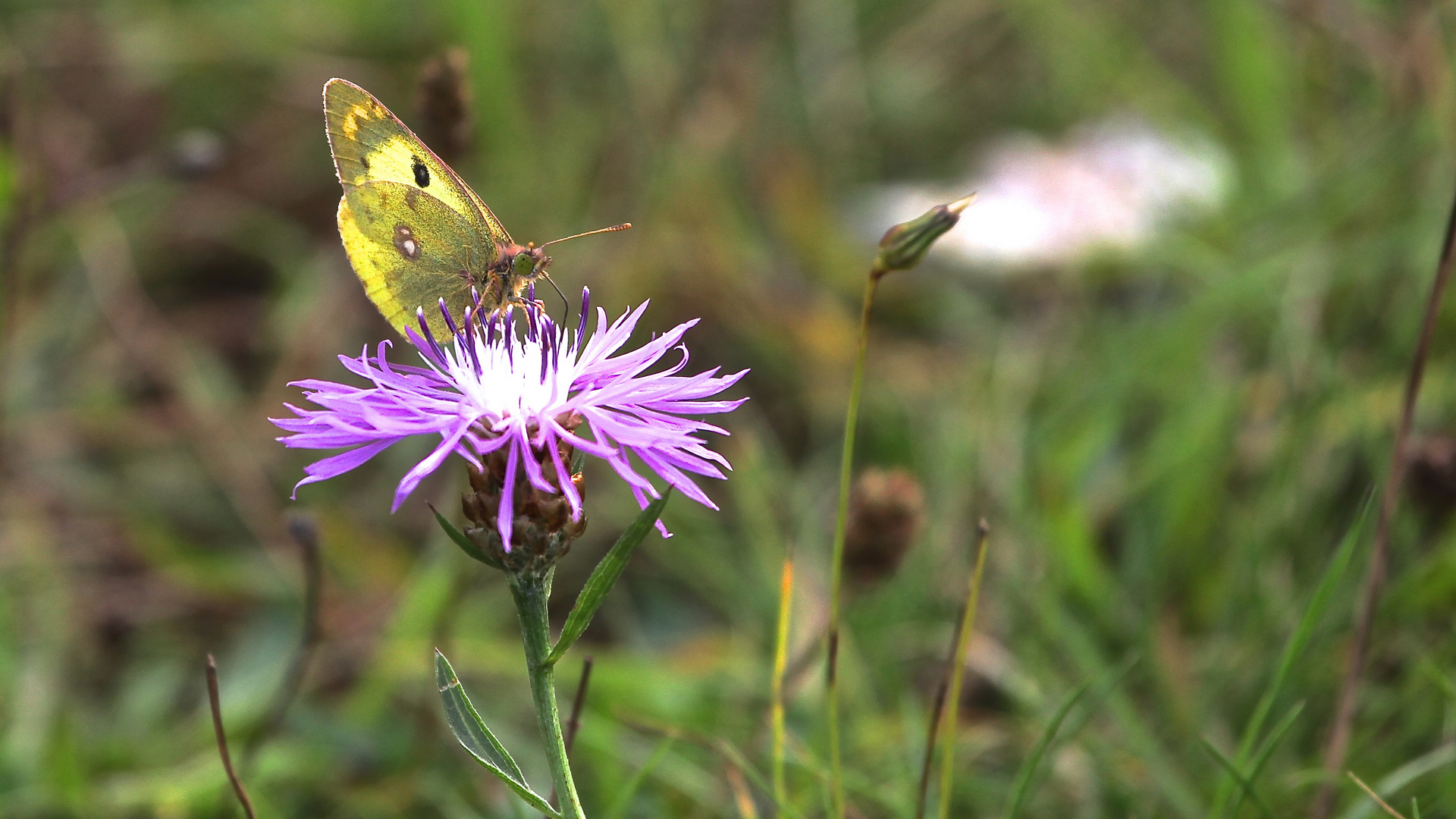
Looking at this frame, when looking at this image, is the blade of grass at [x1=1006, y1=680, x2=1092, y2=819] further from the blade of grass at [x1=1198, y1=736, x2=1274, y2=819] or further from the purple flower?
the purple flower

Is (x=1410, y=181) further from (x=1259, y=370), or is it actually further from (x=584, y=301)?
(x=584, y=301)

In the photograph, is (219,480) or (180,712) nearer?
(180,712)

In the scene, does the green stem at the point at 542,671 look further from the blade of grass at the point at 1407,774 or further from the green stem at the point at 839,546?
the blade of grass at the point at 1407,774

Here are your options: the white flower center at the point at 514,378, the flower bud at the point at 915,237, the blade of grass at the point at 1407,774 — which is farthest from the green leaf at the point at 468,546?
the blade of grass at the point at 1407,774

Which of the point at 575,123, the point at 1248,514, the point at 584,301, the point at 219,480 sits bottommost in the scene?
the point at 1248,514

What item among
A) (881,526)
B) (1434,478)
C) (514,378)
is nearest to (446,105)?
(514,378)

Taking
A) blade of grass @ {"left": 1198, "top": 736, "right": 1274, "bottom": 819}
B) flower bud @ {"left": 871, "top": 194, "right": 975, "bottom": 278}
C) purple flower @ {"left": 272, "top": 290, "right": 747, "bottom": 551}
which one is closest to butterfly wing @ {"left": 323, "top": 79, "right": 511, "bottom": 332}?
purple flower @ {"left": 272, "top": 290, "right": 747, "bottom": 551}

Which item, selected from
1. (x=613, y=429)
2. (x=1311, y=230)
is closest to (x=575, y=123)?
(x=1311, y=230)
